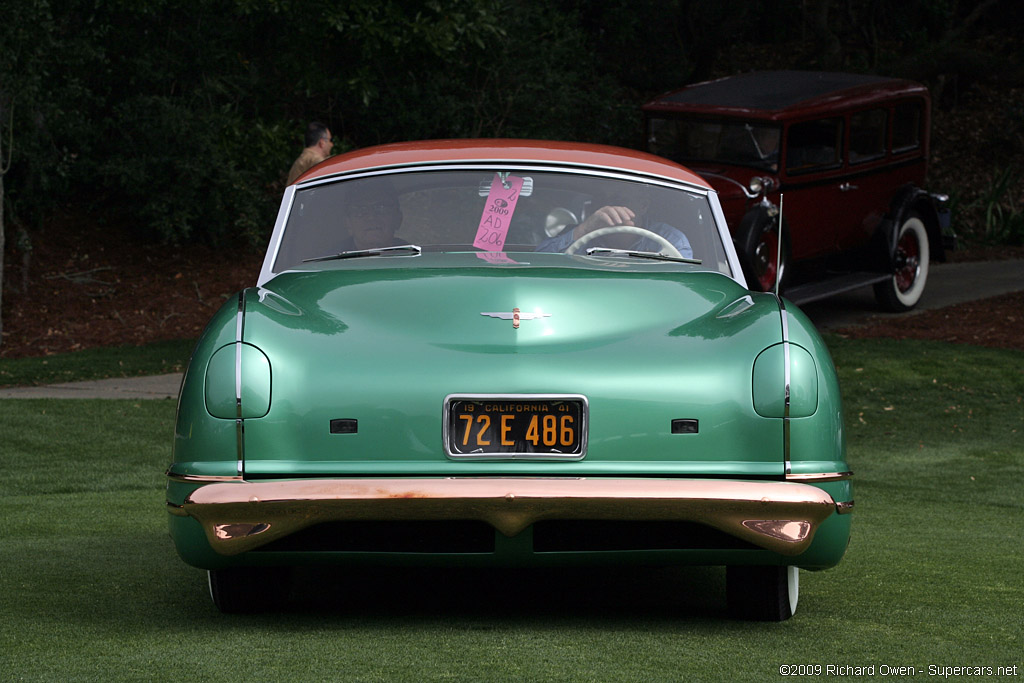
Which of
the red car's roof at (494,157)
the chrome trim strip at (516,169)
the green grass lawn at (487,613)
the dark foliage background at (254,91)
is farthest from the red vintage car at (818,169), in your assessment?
the chrome trim strip at (516,169)

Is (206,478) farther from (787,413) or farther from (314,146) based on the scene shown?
(314,146)

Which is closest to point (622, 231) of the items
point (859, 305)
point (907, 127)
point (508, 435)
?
point (508, 435)

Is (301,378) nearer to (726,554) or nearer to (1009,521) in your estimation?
(726,554)

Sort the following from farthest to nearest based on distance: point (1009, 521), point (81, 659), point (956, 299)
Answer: point (956, 299), point (1009, 521), point (81, 659)

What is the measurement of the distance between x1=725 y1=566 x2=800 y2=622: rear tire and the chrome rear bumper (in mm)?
385

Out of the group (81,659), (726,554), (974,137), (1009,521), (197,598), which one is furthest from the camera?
(974,137)

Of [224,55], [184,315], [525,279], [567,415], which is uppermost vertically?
[224,55]

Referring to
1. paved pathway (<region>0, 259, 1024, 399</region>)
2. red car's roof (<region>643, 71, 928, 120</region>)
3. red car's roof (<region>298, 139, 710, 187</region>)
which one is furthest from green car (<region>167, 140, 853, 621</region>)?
red car's roof (<region>643, 71, 928, 120</region>)

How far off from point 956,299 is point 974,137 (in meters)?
10.5

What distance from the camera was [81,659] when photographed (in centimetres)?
354

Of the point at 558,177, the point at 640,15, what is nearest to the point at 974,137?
the point at 640,15

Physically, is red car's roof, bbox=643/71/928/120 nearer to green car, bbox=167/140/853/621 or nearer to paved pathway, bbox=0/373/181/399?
paved pathway, bbox=0/373/181/399

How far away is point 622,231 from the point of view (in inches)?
194

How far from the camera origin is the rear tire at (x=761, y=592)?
4.06 metres
